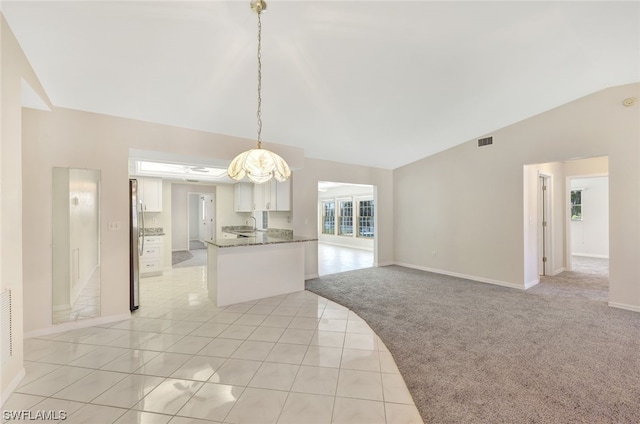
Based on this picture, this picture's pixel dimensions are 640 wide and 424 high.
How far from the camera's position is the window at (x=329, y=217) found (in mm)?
11211

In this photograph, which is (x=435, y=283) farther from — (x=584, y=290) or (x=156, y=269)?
(x=156, y=269)

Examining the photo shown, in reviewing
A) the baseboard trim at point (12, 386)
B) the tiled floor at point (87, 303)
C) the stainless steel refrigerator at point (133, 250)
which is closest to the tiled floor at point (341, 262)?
the stainless steel refrigerator at point (133, 250)

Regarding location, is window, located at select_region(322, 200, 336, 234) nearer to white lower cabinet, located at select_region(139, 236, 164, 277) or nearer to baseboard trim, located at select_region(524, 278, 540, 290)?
white lower cabinet, located at select_region(139, 236, 164, 277)

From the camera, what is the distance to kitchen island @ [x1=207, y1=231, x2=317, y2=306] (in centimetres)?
374

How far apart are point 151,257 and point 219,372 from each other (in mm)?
4354

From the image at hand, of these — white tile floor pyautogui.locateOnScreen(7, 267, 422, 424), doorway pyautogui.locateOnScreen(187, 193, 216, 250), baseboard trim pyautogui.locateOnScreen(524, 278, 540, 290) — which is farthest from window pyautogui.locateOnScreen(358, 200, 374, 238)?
white tile floor pyautogui.locateOnScreen(7, 267, 422, 424)

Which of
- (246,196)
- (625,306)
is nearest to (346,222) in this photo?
(246,196)

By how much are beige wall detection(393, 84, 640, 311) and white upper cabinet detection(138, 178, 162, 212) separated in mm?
5625

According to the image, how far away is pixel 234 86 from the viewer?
3098 millimetres

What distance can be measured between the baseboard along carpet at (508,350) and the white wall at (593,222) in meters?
4.80

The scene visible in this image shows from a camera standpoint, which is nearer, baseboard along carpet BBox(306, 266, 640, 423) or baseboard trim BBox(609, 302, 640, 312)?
baseboard along carpet BBox(306, 266, 640, 423)

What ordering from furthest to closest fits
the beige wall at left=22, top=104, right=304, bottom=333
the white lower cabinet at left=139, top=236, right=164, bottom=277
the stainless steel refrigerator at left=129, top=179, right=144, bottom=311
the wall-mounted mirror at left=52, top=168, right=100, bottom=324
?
the white lower cabinet at left=139, top=236, right=164, bottom=277 < the stainless steel refrigerator at left=129, top=179, right=144, bottom=311 < the wall-mounted mirror at left=52, top=168, right=100, bottom=324 < the beige wall at left=22, top=104, right=304, bottom=333

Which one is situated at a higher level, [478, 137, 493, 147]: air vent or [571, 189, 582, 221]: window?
[478, 137, 493, 147]: air vent

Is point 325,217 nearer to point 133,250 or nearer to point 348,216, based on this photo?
point 348,216
